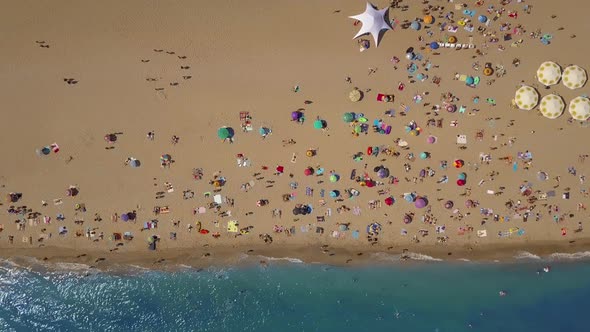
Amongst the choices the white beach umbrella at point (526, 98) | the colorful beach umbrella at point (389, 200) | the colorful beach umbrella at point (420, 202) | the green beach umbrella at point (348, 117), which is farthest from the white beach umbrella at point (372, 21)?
the colorful beach umbrella at point (420, 202)

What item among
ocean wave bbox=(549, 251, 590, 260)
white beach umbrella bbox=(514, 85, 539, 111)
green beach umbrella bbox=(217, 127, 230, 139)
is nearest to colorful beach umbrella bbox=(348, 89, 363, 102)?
A: green beach umbrella bbox=(217, 127, 230, 139)

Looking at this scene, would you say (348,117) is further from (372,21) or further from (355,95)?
(372,21)

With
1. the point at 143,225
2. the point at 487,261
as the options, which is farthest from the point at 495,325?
the point at 143,225

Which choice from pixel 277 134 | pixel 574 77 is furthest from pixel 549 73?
pixel 277 134

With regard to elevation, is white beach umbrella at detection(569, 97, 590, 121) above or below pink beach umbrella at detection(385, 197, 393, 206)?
above

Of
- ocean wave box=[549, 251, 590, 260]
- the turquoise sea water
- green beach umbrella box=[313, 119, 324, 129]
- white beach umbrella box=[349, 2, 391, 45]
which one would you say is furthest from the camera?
ocean wave box=[549, 251, 590, 260]

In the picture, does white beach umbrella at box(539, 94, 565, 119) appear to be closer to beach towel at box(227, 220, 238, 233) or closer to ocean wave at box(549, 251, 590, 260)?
ocean wave at box(549, 251, 590, 260)

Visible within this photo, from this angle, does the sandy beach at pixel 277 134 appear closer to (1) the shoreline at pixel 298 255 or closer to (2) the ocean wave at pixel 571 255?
(1) the shoreline at pixel 298 255
